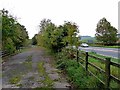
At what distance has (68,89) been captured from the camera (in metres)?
9.01

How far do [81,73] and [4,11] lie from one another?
1860 cm

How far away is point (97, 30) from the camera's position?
81375 mm

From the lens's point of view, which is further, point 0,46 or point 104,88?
point 0,46

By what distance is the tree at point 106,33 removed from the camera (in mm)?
74688

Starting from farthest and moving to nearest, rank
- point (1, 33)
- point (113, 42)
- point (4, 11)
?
1. point (113, 42)
2. point (4, 11)
3. point (1, 33)

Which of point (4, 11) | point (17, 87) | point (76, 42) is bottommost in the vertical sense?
point (17, 87)

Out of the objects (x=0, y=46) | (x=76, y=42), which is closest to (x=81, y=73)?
(x=76, y=42)

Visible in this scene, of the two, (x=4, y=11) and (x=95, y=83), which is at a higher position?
(x=4, y=11)

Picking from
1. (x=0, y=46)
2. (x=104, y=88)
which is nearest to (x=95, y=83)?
(x=104, y=88)

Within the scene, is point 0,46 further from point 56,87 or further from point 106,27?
point 106,27

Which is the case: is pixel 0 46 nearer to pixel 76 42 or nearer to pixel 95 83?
pixel 76 42

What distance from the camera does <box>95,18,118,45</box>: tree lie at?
245ft

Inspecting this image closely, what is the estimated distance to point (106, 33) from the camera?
7688cm

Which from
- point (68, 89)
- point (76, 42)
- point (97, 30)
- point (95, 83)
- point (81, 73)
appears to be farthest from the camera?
point (97, 30)
